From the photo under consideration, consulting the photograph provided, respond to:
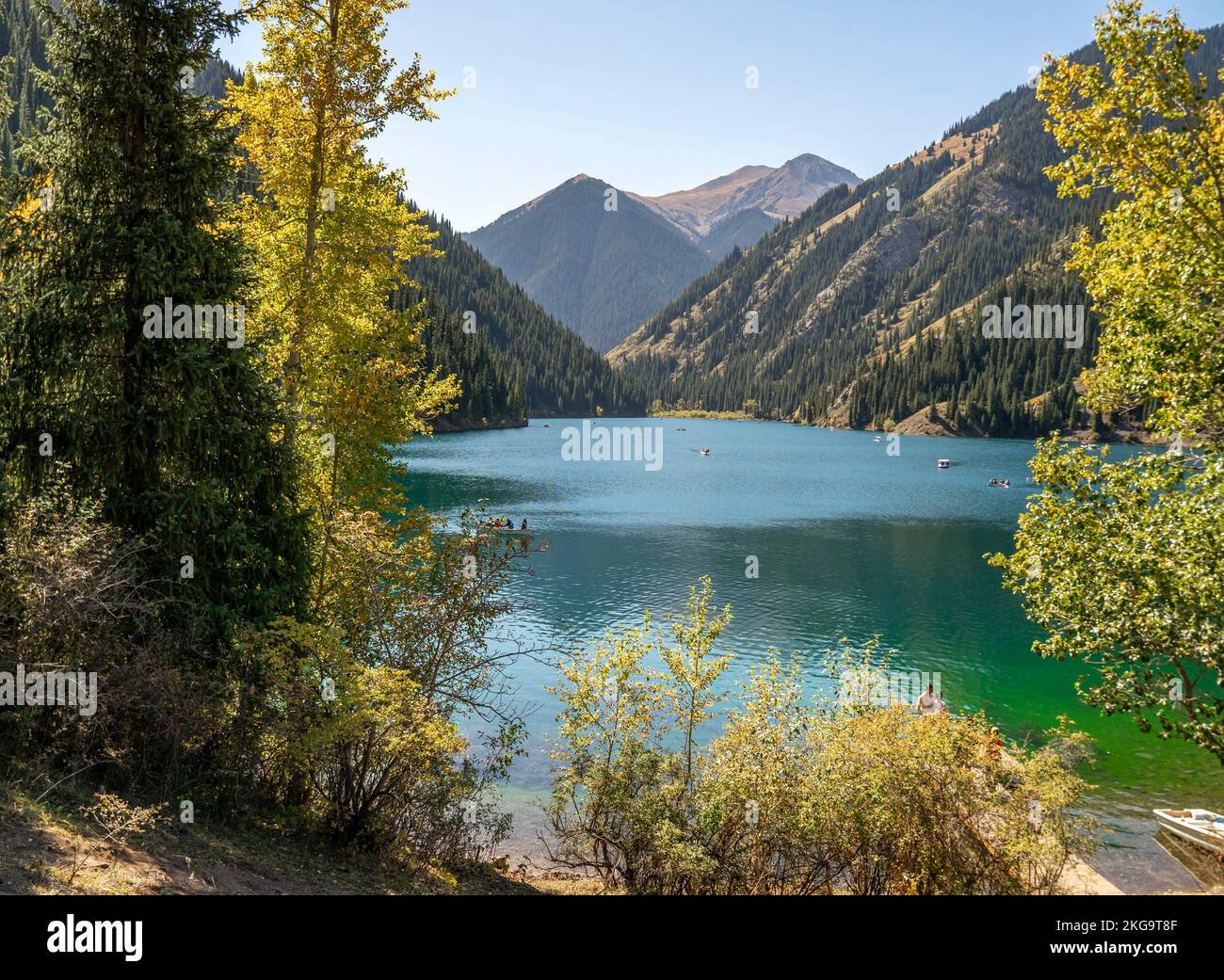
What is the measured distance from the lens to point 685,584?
4709 cm

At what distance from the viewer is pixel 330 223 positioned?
770 inches

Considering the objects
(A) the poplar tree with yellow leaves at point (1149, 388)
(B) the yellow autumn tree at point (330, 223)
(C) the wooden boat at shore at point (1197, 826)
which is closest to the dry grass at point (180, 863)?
(B) the yellow autumn tree at point (330, 223)

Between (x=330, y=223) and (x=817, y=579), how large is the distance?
1559 inches

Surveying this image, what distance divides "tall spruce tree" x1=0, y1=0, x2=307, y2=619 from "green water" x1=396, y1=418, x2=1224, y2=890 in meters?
7.02

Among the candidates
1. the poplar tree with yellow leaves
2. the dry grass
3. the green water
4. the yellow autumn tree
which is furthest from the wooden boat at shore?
the yellow autumn tree

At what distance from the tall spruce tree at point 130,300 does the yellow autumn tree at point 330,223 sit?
3277mm

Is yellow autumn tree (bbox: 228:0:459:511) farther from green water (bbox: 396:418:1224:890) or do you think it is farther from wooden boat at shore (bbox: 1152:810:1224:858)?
wooden boat at shore (bbox: 1152:810:1224:858)

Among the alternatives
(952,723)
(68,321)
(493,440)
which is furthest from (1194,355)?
(493,440)

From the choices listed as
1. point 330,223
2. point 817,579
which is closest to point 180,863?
point 330,223

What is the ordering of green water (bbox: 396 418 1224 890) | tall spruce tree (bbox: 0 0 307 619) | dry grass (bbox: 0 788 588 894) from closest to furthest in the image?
dry grass (bbox: 0 788 588 894) → tall spruce tree (bbox: 0 0 307 619) → green water (bbox: 396 418 1224 890)

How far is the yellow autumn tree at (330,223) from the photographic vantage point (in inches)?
746

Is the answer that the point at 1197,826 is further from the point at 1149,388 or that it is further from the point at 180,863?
the point at 180,863

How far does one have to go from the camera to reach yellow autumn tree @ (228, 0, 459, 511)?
62.2 ft
